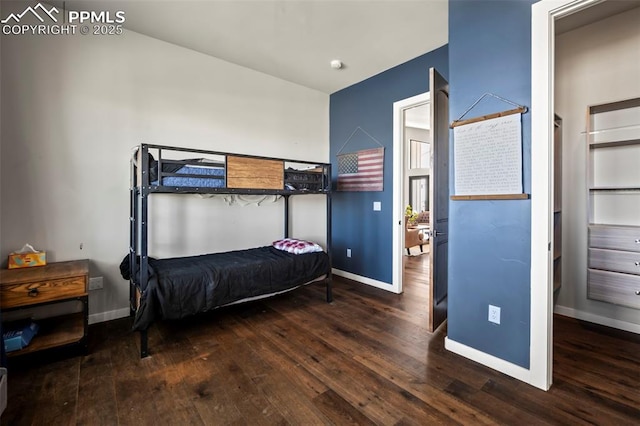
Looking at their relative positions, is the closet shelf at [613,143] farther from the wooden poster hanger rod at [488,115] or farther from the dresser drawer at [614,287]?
the wooden poster hanger rod at [488,115]

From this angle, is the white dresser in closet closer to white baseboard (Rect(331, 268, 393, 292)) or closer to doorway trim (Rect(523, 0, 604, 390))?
doorway trim (Rect(523, 0, 604, 390))

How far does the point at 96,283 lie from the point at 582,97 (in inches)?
192

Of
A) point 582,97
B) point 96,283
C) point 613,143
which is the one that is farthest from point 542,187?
point 96,283

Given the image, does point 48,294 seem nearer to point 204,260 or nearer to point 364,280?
point 204,260

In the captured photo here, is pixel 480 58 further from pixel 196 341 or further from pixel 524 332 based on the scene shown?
pixel 196 341

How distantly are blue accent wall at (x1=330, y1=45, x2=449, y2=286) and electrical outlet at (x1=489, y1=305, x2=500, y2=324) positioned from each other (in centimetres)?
169

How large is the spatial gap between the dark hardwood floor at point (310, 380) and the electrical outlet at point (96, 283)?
36 cm

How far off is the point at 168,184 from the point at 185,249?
3.64 ft

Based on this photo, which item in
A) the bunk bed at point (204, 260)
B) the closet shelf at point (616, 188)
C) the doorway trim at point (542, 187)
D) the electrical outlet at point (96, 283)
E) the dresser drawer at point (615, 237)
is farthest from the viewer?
the electrical outlet at point (96, 283)

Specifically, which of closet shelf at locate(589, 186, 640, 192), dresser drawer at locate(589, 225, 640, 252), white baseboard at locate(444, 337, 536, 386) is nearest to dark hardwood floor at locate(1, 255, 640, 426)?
white baseboard at locate(444, 337, 536, 386)

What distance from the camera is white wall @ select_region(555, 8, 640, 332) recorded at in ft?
8.18

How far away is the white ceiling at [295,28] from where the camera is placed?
2432 mm

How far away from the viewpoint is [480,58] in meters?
1.99

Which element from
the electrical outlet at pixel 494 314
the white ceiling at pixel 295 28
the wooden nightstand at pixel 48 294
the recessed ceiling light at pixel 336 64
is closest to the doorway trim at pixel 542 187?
the electrical outlet at pixel 494 314
